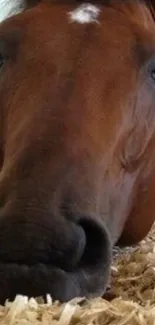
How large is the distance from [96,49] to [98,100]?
0.50ft

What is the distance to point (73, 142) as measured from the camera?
1.83m

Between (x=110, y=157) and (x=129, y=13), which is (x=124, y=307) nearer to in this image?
(x=110, y=157)

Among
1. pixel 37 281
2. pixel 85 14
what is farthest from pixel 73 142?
pixel 85 14

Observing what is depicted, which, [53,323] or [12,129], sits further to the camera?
[12,129]

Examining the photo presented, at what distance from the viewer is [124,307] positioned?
5.24 ft

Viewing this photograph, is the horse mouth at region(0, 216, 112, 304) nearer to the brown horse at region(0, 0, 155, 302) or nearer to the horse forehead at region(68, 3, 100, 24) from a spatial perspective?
the brown horse at region(0, 0, 155, 302)

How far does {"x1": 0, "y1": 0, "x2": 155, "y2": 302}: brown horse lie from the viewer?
5.43 ft

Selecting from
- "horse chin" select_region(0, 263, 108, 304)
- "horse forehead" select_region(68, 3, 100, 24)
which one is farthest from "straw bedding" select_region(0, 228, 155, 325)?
"horse forehead" select_region(68, 3, 100, 24)

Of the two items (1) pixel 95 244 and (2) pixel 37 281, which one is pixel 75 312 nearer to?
(2) pixel 37 281

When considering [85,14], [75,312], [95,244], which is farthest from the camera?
[85,14]

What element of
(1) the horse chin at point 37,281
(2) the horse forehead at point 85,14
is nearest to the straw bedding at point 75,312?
(1) the horse chin at point 37,281

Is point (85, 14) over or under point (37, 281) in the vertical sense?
over

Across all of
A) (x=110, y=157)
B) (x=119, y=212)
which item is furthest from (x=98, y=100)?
(x=119, y=212)

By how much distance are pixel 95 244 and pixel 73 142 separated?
24cm
